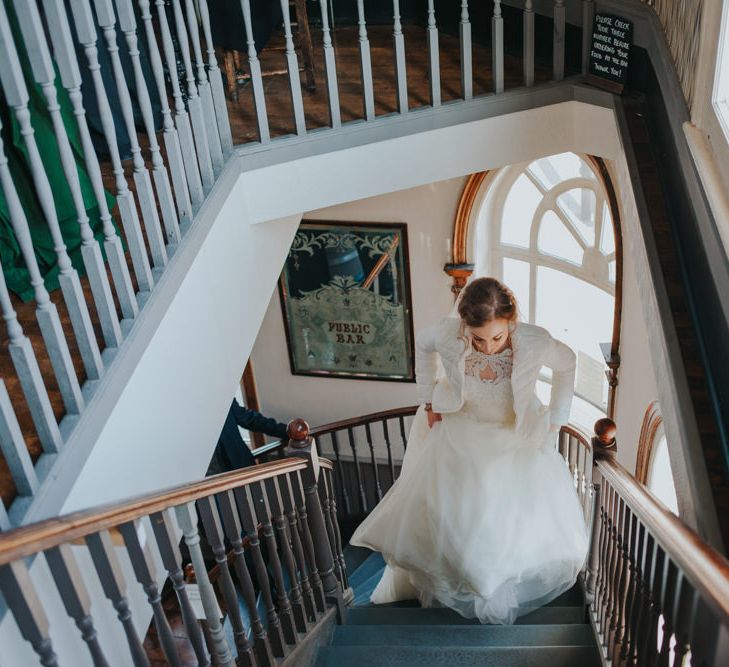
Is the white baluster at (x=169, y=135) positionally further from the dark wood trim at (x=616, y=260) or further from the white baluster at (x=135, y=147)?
the dark wood trim at (x=616, y=260)

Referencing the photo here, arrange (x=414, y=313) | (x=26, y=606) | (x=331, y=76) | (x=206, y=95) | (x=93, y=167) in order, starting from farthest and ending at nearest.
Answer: (x=414, y=313) < (x=331, y=76) < (x=206, y=95) < (x=93, y=167) < (x=26, y=606)

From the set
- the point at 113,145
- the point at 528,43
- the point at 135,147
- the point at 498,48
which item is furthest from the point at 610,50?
the point at 113,145

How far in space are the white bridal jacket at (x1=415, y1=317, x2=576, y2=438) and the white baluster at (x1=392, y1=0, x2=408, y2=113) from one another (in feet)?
3.63

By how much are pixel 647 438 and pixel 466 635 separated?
202cm

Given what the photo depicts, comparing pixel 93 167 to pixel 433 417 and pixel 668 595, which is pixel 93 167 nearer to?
pixel 668 595

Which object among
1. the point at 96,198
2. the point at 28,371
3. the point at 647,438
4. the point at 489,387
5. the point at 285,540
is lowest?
the point at 647,438

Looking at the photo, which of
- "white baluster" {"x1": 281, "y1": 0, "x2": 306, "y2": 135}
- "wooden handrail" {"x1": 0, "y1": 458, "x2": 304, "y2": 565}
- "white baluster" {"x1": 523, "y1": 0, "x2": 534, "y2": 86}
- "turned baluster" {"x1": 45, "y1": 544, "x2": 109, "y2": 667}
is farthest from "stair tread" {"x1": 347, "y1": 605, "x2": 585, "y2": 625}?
"white baluster" {"x1": 523, "y1": 0, "x2": 534, "y2": 86}

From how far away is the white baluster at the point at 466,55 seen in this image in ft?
13.2

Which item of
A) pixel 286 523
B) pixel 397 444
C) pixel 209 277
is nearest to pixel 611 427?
pixel 286 523

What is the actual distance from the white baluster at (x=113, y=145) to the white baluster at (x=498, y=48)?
218cm

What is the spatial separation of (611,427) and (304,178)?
182 centimetres

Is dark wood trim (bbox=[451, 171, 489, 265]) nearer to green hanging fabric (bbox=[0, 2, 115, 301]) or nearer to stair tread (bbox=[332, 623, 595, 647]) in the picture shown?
stair tread (bbox=[332, 623, 595, 647])

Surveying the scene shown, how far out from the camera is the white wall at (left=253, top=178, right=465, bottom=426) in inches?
270

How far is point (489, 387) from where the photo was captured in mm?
3742
